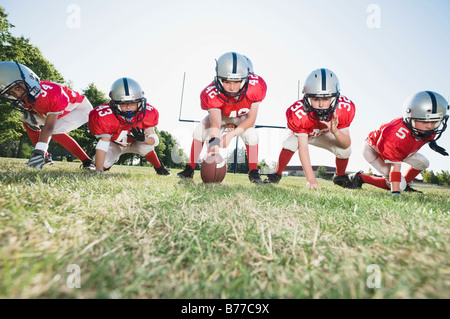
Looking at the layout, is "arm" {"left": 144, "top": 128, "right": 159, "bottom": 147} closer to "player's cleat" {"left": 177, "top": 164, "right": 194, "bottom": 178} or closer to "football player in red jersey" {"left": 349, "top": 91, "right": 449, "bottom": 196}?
"player's cleat" {"left": 177, "top": 164, "right": 194, "bottom": 178}

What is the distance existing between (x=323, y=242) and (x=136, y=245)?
83 centimetres

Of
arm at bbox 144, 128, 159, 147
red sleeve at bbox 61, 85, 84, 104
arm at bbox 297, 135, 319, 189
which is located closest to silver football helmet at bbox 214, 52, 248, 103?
arm at bbox 297, 135, 319, 189

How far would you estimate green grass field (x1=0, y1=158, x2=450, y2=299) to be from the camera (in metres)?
0.71

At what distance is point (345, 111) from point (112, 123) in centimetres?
433

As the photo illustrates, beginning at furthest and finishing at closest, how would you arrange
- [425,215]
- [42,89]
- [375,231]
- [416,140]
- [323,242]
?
[42,89]
[416,140]
[425,215]
[375,231]
[323,242]

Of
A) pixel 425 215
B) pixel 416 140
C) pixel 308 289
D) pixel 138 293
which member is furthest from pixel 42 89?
pixel 416 140

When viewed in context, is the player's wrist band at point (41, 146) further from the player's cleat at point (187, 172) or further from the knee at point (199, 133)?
the knee at point (199, 133)

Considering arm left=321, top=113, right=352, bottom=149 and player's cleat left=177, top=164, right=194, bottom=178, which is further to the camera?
player's cleat left=177, top=164, right=194, bottom=178

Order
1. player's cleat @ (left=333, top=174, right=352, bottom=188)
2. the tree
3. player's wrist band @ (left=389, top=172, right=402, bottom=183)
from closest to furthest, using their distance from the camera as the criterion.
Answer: player's wrist band @ (left=389, top=172, right=402, bottom=183) → player's cleat @ (left=333, top=174, right=352, bottom=188) → the tree

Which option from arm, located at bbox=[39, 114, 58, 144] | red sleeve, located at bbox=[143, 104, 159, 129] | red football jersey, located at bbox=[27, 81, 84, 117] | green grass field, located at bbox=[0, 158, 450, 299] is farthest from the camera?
red sleeve, located at bbox=[143, 104, 159, 129]

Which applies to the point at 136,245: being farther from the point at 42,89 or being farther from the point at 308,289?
the point at 42,89

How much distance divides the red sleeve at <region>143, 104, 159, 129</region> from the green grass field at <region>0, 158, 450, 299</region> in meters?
3.67

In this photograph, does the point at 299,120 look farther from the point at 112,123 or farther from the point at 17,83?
the point at 17,83
